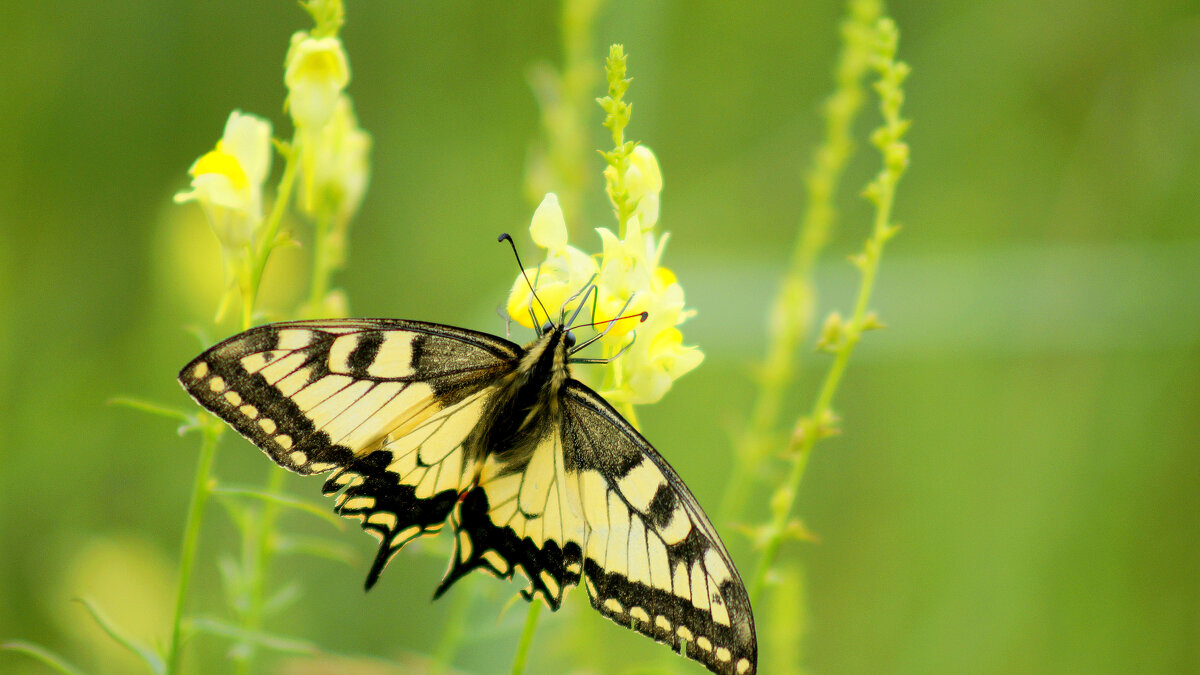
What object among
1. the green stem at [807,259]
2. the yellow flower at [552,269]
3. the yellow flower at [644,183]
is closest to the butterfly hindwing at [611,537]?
the yellow flower at [552,269]

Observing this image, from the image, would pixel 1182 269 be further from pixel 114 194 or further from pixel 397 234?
pixel 114 194

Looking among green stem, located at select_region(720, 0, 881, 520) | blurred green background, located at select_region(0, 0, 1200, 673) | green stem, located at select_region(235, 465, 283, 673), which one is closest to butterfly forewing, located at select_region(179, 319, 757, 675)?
green stem, located at select_region(235, 465, 283, 673)

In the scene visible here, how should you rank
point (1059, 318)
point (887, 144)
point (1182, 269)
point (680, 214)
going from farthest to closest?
point (680, 214), point (1059, 318), point (1182, 269), point (887, 144)

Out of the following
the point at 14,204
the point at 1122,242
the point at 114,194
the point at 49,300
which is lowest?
the point at 49,300

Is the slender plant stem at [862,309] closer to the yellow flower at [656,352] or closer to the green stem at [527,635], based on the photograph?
the yellow flower at [656,352]

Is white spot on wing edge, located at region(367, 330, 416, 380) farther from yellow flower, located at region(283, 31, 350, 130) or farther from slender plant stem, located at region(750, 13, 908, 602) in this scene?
slender plant stem, located at region(750, 13, 908, 602)

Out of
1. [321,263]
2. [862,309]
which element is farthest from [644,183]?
[321,263]

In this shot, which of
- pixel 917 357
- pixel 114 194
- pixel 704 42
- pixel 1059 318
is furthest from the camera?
pixel 704 42

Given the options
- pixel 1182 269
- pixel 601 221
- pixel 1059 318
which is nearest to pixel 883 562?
pixel 1059 318
